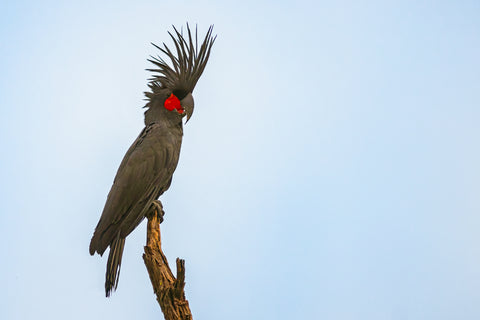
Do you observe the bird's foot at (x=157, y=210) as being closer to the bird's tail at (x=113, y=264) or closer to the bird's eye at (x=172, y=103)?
the bird's tail at (x=113, y=264)

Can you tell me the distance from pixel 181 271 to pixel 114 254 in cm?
68

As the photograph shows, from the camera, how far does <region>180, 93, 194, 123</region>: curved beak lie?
11.4ft

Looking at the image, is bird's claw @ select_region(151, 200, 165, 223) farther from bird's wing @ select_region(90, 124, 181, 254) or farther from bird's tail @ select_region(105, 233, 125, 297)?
bird's tail @ select_region(105, 233, 125, 297)

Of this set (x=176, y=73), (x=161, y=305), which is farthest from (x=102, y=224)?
(x=176, y=73)

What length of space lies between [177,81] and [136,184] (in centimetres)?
92

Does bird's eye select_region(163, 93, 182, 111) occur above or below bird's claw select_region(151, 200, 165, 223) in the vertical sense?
above

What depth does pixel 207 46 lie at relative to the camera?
12.1 ft

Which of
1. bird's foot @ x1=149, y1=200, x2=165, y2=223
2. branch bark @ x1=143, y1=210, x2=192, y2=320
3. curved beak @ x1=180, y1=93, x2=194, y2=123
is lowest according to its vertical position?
branch bark @ x1=143, y1=210, x2=192, y2=320

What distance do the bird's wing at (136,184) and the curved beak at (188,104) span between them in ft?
0.89

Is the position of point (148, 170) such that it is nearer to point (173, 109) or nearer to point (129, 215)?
point (129, 215)

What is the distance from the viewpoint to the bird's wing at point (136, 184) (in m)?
3.09

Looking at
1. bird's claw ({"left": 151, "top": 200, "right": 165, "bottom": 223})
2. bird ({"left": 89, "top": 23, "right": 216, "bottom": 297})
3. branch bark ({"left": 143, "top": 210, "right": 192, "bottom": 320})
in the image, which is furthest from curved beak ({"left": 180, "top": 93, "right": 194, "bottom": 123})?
branch bark ({"left": 143, "top": 210, "right": 192, "bottom": 320})

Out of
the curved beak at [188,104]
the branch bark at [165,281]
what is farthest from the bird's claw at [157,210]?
the curved beak at [188,104]

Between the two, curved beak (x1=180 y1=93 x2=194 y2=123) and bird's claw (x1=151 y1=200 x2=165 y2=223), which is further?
curved beak (x1=180 y1=93 x2=194 y2=123)
